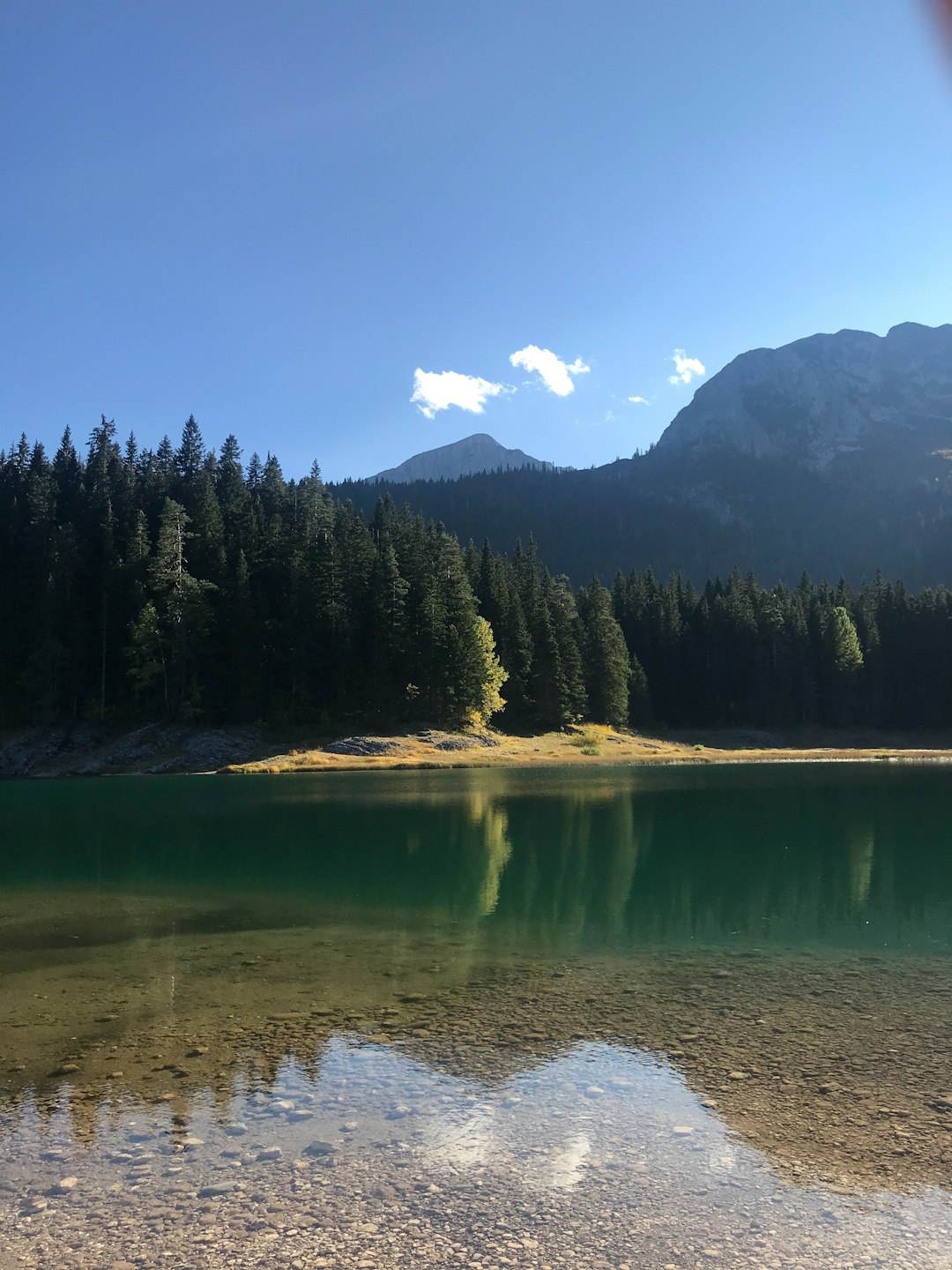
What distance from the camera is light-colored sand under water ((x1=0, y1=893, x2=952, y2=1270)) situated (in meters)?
6.56

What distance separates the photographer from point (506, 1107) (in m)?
8.99

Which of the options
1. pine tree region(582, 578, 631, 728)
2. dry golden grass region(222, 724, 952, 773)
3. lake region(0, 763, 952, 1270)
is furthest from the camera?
pine tree region(582, 578, 631, 728)

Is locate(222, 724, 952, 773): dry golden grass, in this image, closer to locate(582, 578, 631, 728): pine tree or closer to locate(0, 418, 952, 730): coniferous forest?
locate(582, 578, 631, 728): pine tree

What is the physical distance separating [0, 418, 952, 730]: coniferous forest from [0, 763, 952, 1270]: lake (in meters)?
61.4

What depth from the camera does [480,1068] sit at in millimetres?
10203

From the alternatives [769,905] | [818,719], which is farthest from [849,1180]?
[818,719]

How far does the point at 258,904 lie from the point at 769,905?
12.7 metres

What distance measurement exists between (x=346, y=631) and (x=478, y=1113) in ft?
265

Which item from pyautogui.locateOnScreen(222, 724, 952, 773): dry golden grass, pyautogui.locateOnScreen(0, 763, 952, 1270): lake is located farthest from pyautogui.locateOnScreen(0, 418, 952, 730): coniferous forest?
pyautogui.locateOnScreen(0, 763, 952, 1270): lake

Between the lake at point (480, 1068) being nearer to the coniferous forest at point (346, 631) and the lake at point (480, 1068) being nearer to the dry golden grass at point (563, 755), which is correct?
the dry golden grass at point (563, 755)

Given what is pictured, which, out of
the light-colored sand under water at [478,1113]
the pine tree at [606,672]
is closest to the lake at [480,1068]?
the light-colored sand under water at [478,1113]

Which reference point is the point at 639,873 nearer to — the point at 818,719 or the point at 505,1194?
the point at 505,1194

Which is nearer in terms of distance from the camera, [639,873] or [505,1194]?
Answer: [505,1194]

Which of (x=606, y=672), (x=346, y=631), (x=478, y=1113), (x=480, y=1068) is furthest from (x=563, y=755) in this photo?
(x=478, y=1113)
